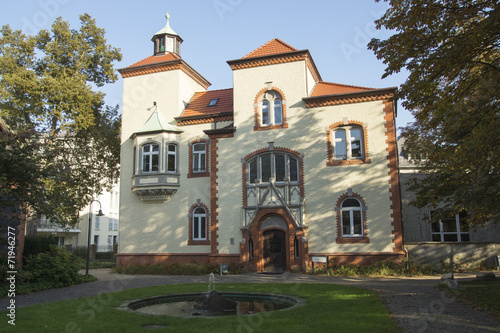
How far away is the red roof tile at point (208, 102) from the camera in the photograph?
25.8 metres

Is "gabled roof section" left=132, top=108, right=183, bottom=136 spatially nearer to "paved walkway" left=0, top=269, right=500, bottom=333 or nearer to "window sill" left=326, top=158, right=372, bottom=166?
"window sill" left=326, top=158, right=372, bottom=166

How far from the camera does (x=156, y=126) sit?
25172mm

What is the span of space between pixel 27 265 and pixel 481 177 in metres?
17.0

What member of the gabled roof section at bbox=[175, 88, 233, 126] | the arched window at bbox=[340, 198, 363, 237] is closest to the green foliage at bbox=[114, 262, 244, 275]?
the arched window at bbox=[340, 198, 363, 237]

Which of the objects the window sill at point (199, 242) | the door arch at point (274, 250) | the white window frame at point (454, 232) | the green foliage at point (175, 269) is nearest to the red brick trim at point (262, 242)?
the door arch at point (274, 250)

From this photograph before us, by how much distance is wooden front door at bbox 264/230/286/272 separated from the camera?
71.2 feet

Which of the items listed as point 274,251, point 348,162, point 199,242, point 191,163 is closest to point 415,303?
point 348,162

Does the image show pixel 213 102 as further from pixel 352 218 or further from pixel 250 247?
pixel 352 218

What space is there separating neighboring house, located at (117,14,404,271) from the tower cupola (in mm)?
3115

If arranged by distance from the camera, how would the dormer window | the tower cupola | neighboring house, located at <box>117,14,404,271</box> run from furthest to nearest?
the tower cupola → the dormer window → neighboring house, located at <box>117,14,404,271</box>

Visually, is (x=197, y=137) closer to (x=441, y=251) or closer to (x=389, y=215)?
(x=389, y=215)

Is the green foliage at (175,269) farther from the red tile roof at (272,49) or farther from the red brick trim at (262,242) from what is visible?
the red tile roof at (272,49)

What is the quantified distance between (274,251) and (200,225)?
4.93 meters

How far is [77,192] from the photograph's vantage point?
99.5 ft
